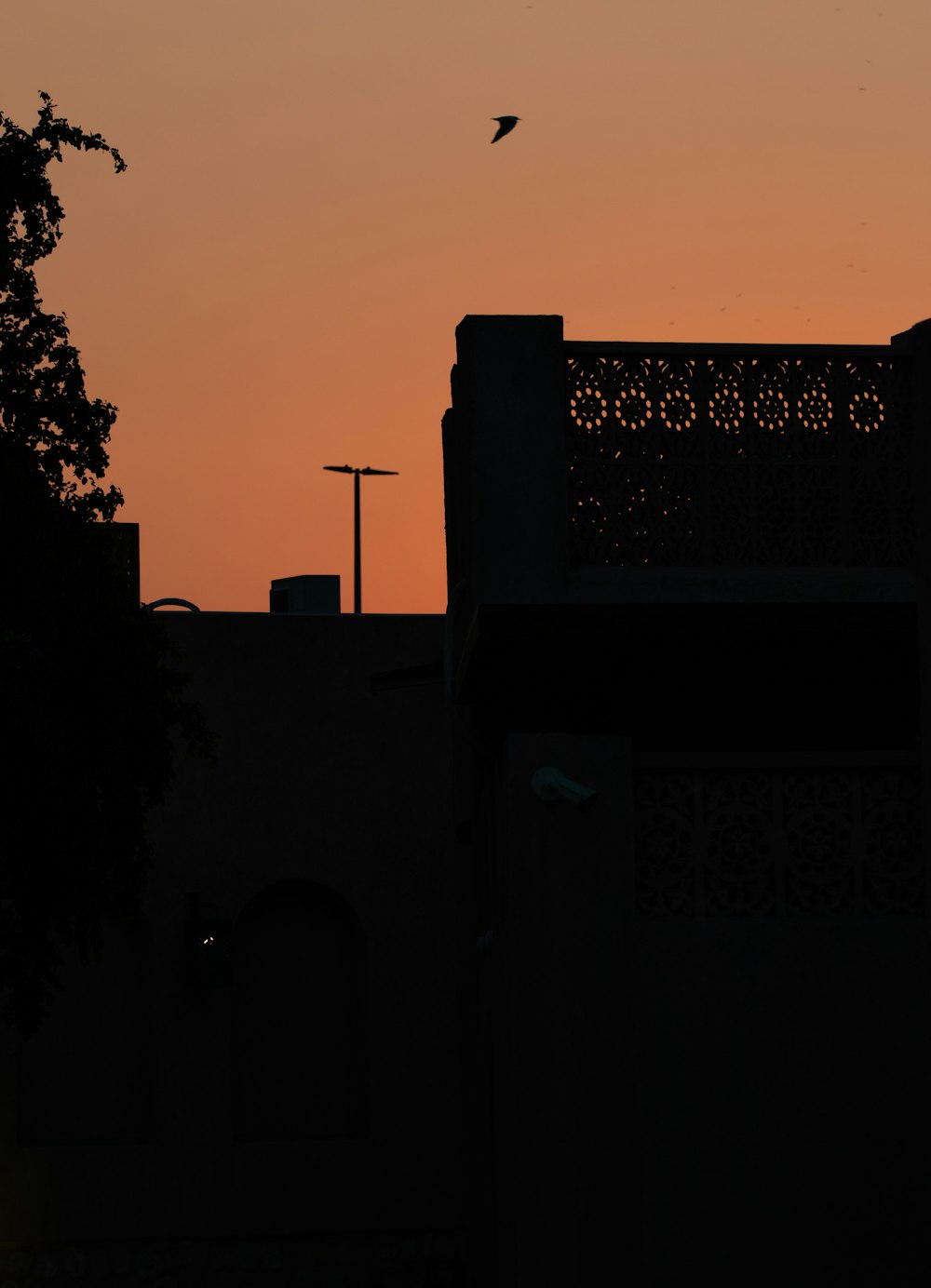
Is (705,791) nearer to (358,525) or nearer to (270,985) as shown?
(270,985)

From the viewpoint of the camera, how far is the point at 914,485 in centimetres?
1163

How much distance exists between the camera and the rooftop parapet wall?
11.4 m

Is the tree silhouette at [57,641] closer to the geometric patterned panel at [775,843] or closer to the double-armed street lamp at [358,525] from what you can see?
the geometric patterned panel at [775,843]

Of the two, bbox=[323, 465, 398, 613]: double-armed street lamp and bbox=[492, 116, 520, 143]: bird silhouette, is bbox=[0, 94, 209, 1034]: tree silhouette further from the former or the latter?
bbox=[323, 465, 398, 613]: double-armed street lamp

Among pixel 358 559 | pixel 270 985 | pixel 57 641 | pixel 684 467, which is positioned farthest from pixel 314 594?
pixel 358 559

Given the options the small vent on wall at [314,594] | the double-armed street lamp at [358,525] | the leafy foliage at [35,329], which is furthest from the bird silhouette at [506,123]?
the double-armed street lamp at [358,525]

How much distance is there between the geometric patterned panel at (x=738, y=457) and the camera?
11.5m

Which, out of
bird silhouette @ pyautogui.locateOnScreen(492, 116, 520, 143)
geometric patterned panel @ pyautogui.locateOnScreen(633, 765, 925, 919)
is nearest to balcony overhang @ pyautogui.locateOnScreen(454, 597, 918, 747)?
geometric patterned panel @ pyautogui.locateOnScreen(633, 765, 925, 919)

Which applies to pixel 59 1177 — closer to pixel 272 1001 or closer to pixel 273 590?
pixel 272 1001

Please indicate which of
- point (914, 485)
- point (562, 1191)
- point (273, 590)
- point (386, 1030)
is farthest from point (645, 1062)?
point (273, 590)

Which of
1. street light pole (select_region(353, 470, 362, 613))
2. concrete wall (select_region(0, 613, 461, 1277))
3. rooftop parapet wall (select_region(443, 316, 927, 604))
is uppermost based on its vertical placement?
street light pole (select_region(353, 470, 362, 613))

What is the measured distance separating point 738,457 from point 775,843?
6.33 ft

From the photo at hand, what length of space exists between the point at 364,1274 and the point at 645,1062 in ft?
37.0

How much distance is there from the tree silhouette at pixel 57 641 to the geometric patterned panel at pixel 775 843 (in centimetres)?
524
